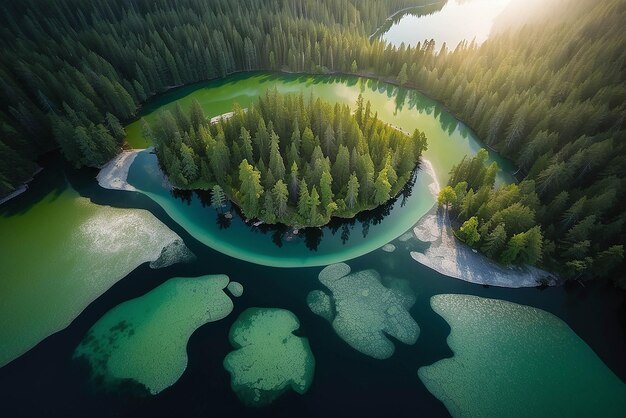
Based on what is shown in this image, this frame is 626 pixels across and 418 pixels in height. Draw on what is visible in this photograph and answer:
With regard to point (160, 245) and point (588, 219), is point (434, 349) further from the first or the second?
point (160, 245)

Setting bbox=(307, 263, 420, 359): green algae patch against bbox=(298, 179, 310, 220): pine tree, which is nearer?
bbox=(307, 263, 420, 359): green algae patch

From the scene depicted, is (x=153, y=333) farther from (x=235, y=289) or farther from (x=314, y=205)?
(x=314, y=205)

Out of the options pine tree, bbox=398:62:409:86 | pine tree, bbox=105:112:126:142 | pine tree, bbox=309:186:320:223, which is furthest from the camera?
pine tree, bbox=398:62:409:86

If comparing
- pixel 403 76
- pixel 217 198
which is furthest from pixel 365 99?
pixel 217 198

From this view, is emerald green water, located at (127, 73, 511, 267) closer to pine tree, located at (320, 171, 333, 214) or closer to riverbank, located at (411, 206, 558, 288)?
pine tree, located at (320, 171, 333, 214)

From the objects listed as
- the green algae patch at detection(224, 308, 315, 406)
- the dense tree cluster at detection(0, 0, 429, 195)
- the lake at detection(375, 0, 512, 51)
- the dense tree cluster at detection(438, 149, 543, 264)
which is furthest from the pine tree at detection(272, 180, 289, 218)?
the lake at detection(375, 0, 512, 51)

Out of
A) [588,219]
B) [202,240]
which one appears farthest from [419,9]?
[202,240]

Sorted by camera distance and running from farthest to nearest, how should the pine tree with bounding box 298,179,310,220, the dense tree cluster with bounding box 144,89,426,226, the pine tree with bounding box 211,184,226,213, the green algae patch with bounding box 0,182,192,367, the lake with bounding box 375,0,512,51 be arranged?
the lake with bounding box 375,0,512,51 → the pine tree with bounding box 211,184,226,213 → the dense tree cluster with bounding box 144,89,426,226 → the pine tree with bounding box 298,179,310,220 → the green algae patch with bounding box 0,182,192,367
